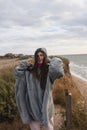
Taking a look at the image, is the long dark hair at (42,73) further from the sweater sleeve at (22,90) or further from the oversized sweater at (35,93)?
the sweater sleeve at (22,90)

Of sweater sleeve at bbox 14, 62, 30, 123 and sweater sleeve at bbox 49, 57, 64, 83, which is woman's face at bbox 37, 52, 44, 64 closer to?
sweater sleeve at bbox 49, 57, 64, 83

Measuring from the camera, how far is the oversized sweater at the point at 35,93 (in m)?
6.03

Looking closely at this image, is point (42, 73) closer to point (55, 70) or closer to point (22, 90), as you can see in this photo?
point (55, 70)

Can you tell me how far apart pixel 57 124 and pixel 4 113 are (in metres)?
1.22

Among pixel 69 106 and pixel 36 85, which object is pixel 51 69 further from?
pixel 69 106

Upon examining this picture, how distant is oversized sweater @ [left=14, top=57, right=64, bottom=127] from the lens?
6.03m

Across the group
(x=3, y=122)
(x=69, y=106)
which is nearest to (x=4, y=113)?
(x=3, y=122)

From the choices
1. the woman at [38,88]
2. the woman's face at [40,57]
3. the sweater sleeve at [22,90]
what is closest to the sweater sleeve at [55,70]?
the woman at [38,88]

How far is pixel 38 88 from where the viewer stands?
6105mm

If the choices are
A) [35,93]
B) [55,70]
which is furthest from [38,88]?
[55,70]

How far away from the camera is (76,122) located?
819cm

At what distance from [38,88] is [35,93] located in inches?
3.5

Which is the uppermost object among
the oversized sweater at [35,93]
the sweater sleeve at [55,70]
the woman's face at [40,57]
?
the woman's face at [40,57]

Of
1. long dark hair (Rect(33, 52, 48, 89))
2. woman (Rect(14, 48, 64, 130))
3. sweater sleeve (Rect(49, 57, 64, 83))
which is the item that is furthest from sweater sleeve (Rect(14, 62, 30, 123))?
sweater sleeve (Rect(49, 57, 64, 83))
